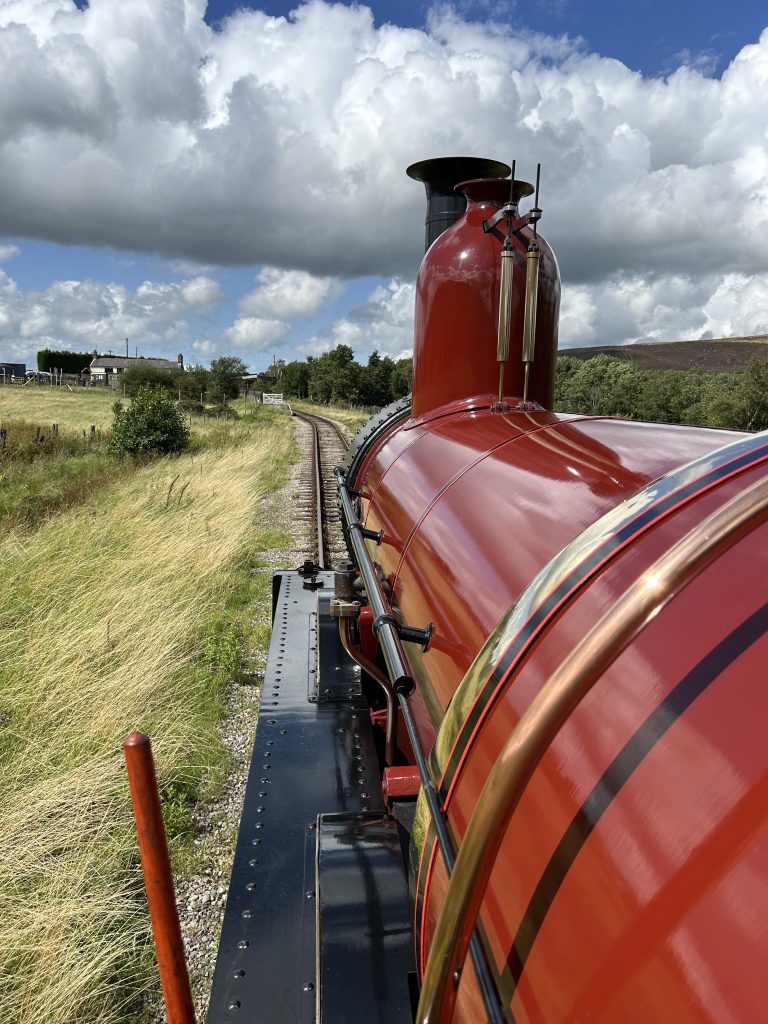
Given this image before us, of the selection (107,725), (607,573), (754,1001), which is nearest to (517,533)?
(607,573)

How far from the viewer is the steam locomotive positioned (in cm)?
80

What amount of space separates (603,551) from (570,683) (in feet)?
1.20

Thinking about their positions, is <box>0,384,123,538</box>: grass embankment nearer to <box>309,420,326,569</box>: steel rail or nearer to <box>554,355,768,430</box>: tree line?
<box>309,420,326,569</box>: steel rail

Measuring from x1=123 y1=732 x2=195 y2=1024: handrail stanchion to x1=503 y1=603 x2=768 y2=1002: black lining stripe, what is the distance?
767 mm

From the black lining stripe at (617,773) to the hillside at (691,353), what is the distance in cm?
6328

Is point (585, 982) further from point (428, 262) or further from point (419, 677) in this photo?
point (428, 262)

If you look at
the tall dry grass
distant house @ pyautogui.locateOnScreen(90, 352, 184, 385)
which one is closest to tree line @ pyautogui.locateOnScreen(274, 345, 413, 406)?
the tall dry grass

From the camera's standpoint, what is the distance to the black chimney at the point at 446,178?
4629 mm

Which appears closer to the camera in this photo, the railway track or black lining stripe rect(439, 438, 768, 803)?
black lining stripe rect(439, 438, 768, 803)

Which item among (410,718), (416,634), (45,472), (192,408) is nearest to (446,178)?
(416,634)

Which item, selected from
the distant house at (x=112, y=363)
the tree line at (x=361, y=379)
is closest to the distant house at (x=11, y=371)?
the distant house at (x=112, y=363)

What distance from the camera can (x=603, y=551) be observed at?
1116mm

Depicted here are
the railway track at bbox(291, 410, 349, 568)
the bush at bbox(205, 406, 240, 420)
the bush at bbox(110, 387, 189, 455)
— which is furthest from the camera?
the bush at bbox(205, 406, 240, 420)

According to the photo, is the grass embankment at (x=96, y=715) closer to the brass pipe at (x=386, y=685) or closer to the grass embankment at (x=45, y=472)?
the brass pipe at (x=386, y=685)
